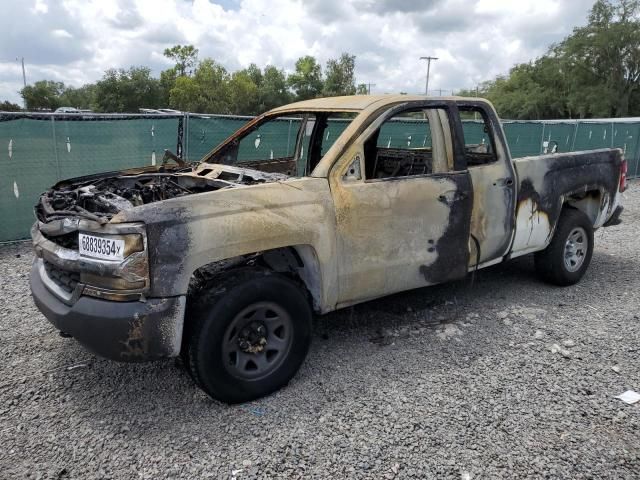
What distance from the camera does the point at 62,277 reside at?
9.96 ft

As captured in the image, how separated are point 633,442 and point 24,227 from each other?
683 centimetres

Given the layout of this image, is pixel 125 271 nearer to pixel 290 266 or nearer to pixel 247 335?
pixel 247 335

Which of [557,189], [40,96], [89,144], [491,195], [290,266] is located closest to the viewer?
[290,266]

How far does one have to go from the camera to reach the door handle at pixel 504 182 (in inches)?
164

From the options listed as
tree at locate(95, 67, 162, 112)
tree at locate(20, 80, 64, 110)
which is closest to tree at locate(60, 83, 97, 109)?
tree at locate(20, 80, 64, 110)

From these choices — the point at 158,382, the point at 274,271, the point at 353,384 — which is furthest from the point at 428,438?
the point at 158,382

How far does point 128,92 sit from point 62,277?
247 ft

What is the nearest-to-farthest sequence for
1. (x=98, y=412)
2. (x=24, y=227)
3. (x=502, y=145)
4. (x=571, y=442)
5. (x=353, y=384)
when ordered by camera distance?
(x=571, y=442) < (x=98, y=412) < (x=353, y=384) < (x=502, y=145) < (x=24, y=227)

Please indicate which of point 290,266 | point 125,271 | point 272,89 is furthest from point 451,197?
point 272,89

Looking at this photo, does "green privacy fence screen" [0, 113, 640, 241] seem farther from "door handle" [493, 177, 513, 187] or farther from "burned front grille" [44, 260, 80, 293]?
"burned front grille" [44, 260, 80, 293]

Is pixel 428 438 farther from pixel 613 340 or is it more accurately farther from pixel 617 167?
pixel 617 167

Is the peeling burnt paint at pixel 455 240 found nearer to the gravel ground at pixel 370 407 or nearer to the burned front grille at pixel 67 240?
the gravel ground at pixel 370 407

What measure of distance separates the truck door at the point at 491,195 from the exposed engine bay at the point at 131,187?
161 cm

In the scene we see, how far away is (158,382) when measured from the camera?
333cm
